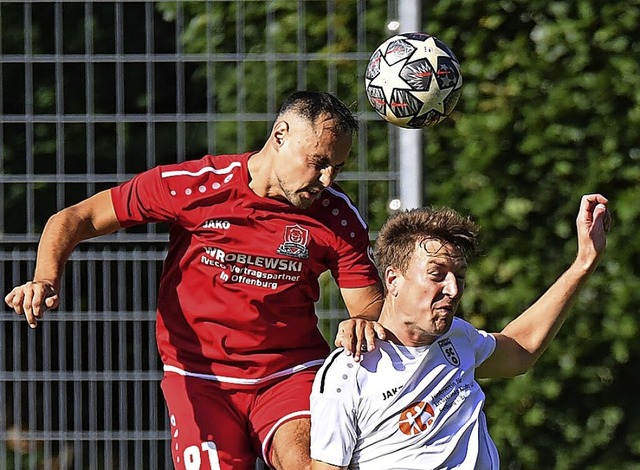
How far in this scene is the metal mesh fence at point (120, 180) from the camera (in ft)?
19.7

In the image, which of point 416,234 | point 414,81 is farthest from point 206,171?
point 416,234

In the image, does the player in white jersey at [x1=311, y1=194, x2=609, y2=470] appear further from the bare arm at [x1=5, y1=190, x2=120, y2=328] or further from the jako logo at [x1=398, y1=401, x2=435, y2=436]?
the bare arm at [x1=5, y1=190, x2=120, y2=328]

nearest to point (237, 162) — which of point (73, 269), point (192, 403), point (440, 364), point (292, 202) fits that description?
point (292, 202)

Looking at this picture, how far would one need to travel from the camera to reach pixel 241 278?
4.66 meters

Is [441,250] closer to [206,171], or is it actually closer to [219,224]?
[219,224]

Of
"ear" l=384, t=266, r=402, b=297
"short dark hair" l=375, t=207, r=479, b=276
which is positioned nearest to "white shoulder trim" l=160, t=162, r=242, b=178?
"short dark hair" l=375, t=207, r=479, b=276

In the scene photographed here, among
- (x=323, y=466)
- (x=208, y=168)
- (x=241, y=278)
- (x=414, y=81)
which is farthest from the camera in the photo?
(x=414, y=81)

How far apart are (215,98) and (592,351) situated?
205cm

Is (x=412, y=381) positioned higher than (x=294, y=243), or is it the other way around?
(x=294, y=243)

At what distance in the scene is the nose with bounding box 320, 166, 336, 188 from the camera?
174 inches

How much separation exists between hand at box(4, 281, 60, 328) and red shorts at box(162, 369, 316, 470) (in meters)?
0.72

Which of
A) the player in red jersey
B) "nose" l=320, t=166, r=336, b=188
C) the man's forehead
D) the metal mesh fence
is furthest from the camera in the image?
the metal mesh fence

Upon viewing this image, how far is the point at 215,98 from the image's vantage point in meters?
6.21

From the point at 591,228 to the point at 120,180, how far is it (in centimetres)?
247
